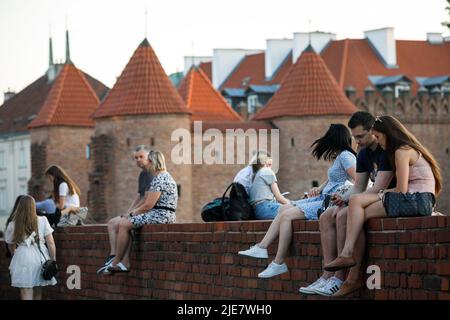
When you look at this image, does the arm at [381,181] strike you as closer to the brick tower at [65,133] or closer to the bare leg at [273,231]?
the bare leg at [273,231]

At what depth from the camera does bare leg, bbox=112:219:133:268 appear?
54.9ft

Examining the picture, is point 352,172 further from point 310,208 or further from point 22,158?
point 22,158

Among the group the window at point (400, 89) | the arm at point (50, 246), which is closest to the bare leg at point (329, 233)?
the arm at point (50, 246)

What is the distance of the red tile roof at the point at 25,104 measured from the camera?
306 feet

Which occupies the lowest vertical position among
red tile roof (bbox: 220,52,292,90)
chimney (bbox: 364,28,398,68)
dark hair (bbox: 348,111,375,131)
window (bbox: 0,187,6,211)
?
window (bbox: 0,187,6,211)

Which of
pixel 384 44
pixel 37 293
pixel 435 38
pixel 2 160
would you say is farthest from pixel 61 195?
pixel 2 160

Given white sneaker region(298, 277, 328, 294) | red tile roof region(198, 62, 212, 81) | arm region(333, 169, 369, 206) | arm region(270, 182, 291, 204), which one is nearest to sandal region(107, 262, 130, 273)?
arm region(270, 182, 291, 204)

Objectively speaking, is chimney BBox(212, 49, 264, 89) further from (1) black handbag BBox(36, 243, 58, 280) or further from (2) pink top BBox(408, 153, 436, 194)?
(2) pink top BBox(408, 153, 436, 194)

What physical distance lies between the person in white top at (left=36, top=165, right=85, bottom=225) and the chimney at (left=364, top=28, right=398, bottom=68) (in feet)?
225

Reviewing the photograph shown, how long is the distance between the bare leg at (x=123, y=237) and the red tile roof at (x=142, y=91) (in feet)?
161

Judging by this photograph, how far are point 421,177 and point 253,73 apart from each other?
8061cm
